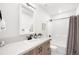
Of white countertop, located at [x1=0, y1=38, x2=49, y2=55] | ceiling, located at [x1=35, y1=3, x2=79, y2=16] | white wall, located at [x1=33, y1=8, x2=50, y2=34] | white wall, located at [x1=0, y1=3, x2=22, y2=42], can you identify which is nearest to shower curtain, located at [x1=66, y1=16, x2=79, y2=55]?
ceiling, located at [x1=35, y1=3, x2=79, y2=16]

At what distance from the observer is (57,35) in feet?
4.09

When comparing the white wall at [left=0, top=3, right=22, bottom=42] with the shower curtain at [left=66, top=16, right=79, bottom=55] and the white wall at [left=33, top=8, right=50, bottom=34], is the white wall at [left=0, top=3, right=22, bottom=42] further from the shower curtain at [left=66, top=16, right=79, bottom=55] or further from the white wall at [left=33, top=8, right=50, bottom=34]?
the shower curtain at [left=66, top=16, right=79, bottom=55]

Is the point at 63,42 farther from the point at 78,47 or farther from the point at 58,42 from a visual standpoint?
the point at 78,47

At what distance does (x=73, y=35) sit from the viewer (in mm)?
1186

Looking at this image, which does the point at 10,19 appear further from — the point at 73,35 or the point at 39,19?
the point at 73,35

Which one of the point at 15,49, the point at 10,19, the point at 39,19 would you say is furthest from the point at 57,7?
the point at 15,49

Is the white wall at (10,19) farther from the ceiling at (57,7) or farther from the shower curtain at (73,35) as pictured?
the shower curtain at (73,35)

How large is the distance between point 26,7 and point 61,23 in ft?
2.35

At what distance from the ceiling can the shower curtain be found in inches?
6.5

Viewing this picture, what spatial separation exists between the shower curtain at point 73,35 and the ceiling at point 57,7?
164 mm

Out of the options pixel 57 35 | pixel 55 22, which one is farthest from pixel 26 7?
pixel 57 35

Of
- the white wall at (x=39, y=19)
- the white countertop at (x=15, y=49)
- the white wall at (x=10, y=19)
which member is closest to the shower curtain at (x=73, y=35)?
the white wall at (x=39, y=19)

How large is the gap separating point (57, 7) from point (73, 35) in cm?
53

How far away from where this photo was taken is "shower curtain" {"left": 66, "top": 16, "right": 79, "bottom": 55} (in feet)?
3.75
